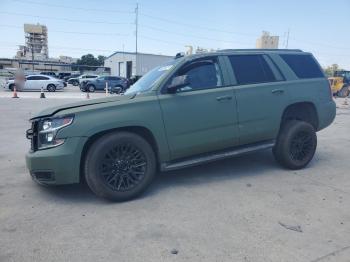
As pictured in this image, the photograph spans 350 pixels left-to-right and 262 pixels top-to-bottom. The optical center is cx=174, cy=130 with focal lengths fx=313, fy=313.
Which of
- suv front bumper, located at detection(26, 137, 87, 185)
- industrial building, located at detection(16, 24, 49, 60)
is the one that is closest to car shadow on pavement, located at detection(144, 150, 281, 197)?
suv front bumper, located at detection(26, 137, 87, 185)

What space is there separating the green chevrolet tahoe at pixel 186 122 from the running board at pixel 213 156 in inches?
0.6

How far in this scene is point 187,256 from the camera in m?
2.78

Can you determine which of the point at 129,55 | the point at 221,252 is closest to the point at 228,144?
the point at 221,252

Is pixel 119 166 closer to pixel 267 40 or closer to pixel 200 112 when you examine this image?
pixel 200 112

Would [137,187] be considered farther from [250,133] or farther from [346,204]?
[346,204]

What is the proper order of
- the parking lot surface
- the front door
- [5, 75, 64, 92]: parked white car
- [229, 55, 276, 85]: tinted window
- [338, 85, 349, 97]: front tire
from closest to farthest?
the parking lot surface
the front door
[229, 55, 276, 85]: tinted window
[5, 75, 64, 92]: parked white car
[338, 85, 349, 97]: front tire

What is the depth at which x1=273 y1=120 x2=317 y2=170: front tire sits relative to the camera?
5.08 meters

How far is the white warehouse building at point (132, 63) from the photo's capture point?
166 feet

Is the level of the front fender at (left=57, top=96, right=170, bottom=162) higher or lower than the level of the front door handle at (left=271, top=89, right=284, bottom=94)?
lower

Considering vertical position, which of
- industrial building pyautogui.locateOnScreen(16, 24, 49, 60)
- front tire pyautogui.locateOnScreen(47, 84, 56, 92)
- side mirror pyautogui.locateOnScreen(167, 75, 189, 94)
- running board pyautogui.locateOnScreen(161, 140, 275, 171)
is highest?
industrial building pyautogui.locateOnScreen(16, 24, 49, 60)

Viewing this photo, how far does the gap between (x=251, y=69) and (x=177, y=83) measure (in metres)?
1.47

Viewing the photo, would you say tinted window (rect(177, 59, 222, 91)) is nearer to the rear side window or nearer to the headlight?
the rear side window

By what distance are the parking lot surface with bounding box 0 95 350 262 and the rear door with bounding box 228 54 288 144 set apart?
29.0 inches

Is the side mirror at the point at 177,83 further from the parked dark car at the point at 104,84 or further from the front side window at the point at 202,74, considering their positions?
the parked dark car at the point at 104,84
